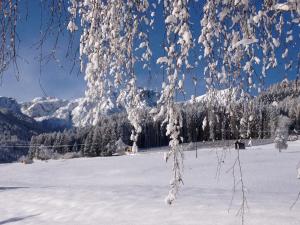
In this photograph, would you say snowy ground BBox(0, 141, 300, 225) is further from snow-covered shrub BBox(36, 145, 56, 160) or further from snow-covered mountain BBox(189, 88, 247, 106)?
snow-covered shrub BBox(36, 145, 56, 160)

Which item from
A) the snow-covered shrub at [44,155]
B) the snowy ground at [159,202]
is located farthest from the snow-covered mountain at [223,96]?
the snow-covered shrub at [44,155]

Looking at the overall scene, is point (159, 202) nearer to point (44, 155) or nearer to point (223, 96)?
point (223, 96)

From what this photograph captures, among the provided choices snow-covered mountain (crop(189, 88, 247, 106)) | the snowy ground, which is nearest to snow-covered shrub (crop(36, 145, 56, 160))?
the snowy ground

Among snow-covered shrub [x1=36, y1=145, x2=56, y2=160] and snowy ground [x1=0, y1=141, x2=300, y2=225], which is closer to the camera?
snowy ground [x1=0, y1=141, x2=300, y2=225]

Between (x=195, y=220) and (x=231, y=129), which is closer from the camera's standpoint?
(x=231, y=129)

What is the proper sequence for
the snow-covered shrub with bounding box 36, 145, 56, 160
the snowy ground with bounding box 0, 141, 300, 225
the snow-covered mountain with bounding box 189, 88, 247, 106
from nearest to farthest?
1. the snow-covered mountain with bounding box 189, 88, 247, 106
2. the snowy ground with bounding box 0, 141, 300, 225
3. the snow-covered shrub with bounding box 36, 145, 56, 160

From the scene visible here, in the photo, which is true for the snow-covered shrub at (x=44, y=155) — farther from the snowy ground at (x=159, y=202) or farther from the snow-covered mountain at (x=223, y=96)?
the snow-covered mountain at (x=223, y=96)

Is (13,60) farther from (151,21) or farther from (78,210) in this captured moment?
(78,210)

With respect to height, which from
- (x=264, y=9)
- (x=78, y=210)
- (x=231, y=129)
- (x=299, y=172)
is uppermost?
(x=264, y=9)

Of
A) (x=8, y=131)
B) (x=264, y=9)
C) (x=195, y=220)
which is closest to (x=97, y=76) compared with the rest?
(x=264, y=9)

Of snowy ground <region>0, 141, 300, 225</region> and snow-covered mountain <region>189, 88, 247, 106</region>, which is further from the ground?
snow-covered mountain <region>189, 88, 247, 106</region>

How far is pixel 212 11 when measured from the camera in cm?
179

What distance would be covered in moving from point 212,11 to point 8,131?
163 m

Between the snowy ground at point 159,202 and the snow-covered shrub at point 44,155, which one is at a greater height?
the snow-covered shrub at point 44,155
